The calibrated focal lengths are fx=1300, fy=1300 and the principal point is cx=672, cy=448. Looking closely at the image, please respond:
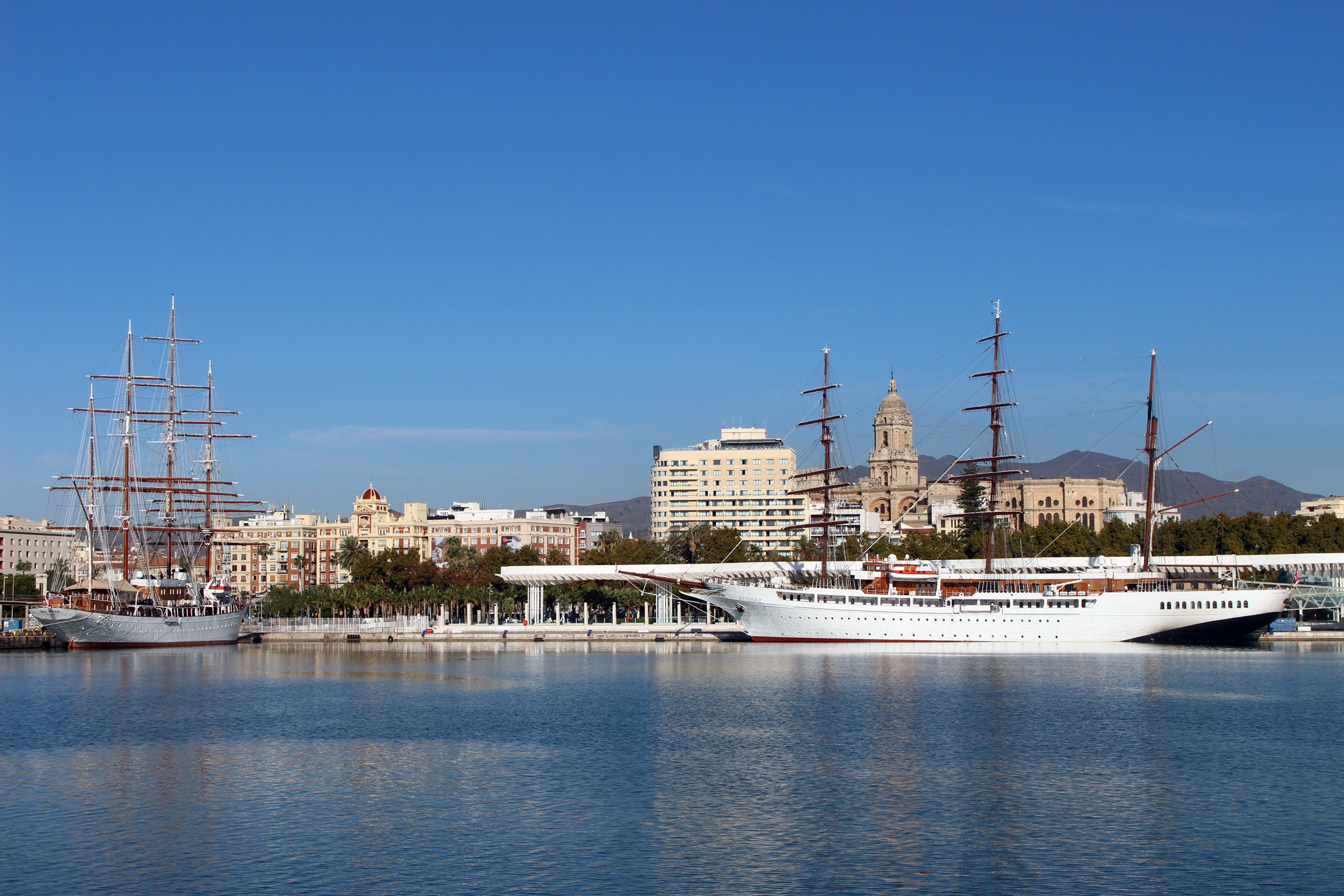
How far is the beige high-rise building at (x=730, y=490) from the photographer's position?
18650 cm

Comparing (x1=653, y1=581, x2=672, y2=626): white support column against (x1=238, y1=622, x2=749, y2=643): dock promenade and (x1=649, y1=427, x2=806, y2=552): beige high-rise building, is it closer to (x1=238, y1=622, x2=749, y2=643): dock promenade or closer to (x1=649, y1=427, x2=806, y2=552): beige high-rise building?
(x1=238, y1=622, x2=749, y2=643): dock promenade

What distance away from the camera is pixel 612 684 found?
5491 centimetres

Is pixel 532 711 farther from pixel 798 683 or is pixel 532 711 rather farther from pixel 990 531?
pixel 990 531

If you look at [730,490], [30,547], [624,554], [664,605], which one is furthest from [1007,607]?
[30,547]

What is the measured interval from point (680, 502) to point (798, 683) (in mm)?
135725

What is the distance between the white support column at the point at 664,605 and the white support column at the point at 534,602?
9.87 meters

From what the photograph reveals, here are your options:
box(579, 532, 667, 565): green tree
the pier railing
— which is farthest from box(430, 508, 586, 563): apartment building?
the pier railing

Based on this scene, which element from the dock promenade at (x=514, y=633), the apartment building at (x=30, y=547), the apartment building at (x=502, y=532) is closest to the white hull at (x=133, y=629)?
the dock promenade at (x=514, y=633)

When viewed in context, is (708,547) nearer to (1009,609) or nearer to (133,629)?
(1009,609)

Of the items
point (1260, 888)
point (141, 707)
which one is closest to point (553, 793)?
point (1260, 888)

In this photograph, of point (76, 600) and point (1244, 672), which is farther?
point (76, 600)

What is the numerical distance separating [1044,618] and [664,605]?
37296 mm

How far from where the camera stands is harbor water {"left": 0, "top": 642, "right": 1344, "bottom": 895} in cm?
2300

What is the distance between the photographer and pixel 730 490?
7441 inches
